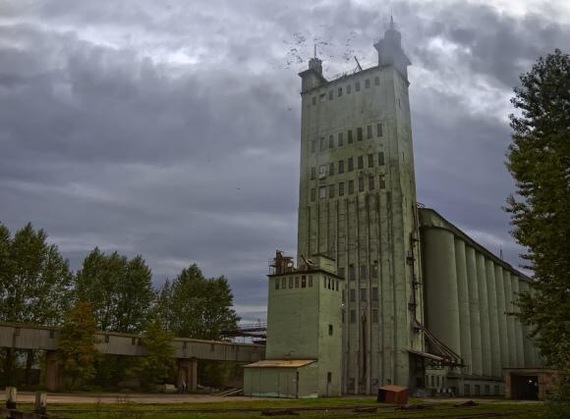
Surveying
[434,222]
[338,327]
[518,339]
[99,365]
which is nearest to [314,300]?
[338,327]

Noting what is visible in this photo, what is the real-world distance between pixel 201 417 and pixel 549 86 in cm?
1960

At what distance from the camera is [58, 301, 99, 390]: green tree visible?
155ft

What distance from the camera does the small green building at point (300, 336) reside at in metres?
48.7

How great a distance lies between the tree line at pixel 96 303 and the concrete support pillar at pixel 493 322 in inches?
1533

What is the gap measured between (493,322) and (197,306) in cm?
4550

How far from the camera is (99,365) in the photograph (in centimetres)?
5906

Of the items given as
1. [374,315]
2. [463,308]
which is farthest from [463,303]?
[374,315]

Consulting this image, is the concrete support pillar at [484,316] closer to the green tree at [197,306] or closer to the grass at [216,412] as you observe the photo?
the green tree at [197,306]

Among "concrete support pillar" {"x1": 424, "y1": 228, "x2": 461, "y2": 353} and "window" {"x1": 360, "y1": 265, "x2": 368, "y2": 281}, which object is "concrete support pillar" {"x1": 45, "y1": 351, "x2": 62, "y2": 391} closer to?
"window" {"x1": 360, "y1": 265, "x2": 368, "y2": 281}

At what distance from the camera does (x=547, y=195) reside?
21.6 metres

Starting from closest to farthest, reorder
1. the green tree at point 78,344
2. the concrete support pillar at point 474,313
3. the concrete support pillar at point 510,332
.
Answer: the green tree at point 78,344, the concrete support pillar at point 474,313, the concrete support pillar at point 510,332

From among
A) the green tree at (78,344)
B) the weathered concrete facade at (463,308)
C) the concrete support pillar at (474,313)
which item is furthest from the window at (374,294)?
the green tree at (78,344)

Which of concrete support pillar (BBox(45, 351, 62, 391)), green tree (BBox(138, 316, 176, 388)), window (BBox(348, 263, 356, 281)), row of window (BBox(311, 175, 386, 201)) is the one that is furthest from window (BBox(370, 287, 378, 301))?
concrete support pillar (BBox(45, 351, 62, 391))

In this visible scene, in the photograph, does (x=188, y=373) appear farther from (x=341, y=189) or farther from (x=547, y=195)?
(x=547, y=195)
